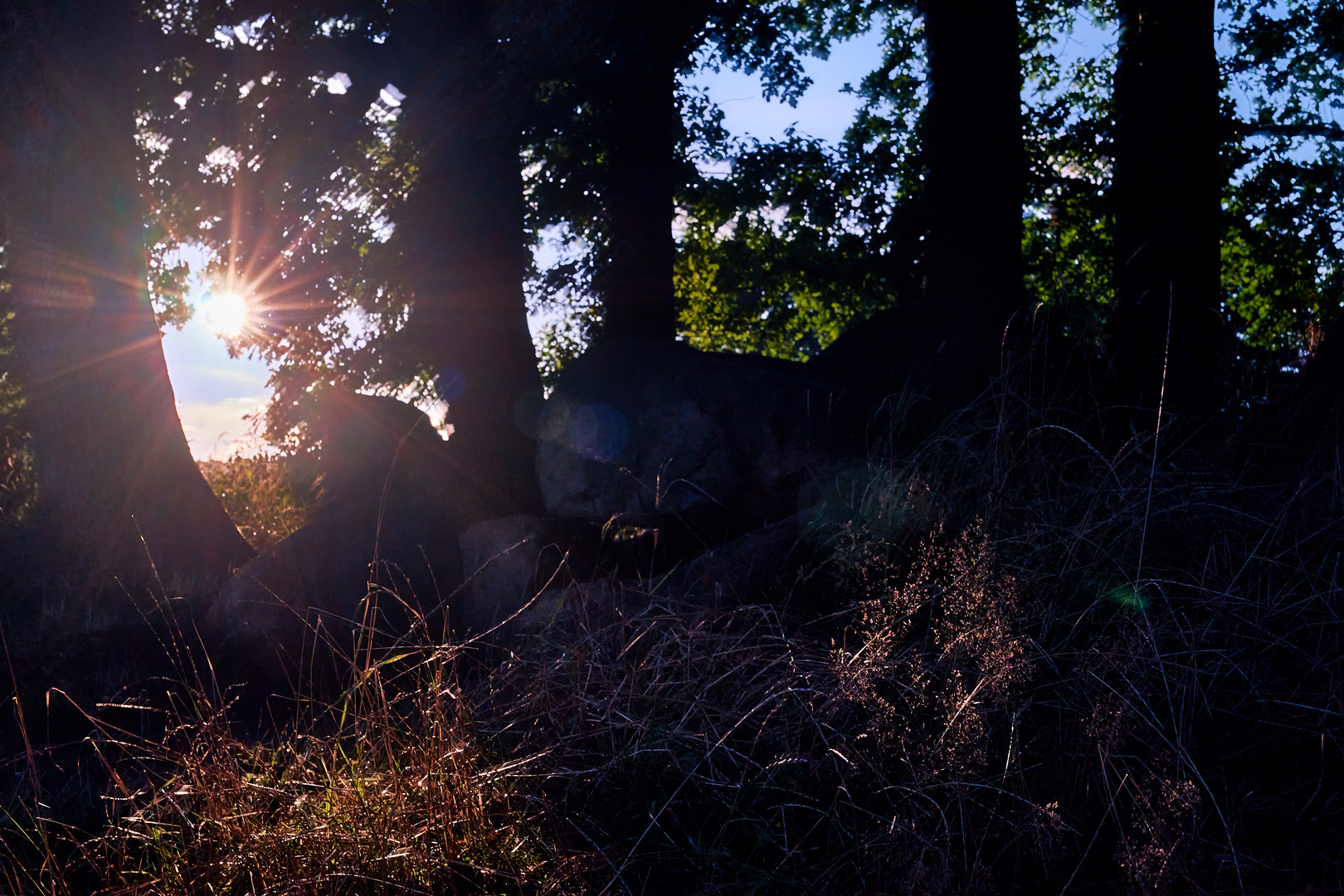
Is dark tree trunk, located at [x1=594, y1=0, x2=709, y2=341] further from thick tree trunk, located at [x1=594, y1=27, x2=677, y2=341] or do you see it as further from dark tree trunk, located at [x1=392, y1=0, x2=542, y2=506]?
dark tree trunk, located at [x1=392, y1=0, x2=542, y2=506]

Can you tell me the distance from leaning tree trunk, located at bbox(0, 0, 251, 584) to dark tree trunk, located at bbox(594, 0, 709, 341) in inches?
141

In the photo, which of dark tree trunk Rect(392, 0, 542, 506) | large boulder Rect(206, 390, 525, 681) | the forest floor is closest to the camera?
the forest floor

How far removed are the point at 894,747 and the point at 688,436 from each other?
287cm

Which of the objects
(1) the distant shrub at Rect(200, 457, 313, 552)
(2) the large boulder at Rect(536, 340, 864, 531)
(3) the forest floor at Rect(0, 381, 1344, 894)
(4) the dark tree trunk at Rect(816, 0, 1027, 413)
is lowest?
(1) the distant shrub at Rect(200, 457, 313, 552)

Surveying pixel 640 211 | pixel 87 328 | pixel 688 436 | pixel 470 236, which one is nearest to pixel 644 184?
pixel 640 211

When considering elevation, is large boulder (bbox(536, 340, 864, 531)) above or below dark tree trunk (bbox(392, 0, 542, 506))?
below

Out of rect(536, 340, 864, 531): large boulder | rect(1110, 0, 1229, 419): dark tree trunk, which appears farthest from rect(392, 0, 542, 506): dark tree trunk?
rect(1110, 0, 1229, 419): dark tree trunk

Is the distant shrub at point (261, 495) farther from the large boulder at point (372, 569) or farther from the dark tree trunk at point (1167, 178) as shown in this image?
the dark tree trunk at point (1167, 178)

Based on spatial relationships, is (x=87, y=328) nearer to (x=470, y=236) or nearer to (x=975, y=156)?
(x=470, y=236)

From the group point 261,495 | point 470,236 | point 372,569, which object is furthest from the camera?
point 261,495

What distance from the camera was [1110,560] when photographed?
3.22m

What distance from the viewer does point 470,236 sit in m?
7.73

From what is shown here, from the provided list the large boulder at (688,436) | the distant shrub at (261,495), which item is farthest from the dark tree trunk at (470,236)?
the distant shrub at (261,495)

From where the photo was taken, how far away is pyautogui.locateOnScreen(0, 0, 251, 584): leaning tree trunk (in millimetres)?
6438
